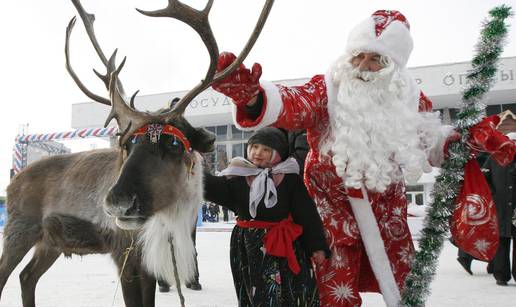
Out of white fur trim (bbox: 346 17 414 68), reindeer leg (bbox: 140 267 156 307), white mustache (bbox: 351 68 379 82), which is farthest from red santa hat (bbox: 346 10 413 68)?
reindeer leg (bbox: 140 267 156 307)

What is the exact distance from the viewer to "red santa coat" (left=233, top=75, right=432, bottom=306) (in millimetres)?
2172

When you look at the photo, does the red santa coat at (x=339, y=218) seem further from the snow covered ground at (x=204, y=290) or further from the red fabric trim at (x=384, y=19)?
the snow covered ground at (x=204, y=290)

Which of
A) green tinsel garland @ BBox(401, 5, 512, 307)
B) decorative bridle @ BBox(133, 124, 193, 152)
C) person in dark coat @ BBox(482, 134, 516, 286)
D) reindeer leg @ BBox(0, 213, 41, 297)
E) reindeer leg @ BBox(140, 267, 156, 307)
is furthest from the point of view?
person in dark coat @ BBox(482, 134, 516, 286)

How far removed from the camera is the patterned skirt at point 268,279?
85.1 inches

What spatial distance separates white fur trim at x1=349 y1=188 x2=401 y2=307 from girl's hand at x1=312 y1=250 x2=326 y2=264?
22cm

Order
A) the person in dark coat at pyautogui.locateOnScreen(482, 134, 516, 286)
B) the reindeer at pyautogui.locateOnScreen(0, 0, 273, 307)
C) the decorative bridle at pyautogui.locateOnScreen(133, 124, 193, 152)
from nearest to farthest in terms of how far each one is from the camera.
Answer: the reindeer at pyautogui.locateOnScreen(0, 0, 273, 307) < the decorative bridle at pyautogui.locateOnScreen(133, 124, 193, 152) < the person in dark coat at pyautogui.locateOnScreen(482, 134, 516, 286)

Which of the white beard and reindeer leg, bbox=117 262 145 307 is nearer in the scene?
the white beard

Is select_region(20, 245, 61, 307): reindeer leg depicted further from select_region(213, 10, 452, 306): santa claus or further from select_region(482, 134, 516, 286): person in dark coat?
select_region(482, 134, 516, 286): person in dark coat

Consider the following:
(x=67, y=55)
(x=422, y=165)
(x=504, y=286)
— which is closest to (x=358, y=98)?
(x=422, y=165)

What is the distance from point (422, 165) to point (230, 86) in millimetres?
972

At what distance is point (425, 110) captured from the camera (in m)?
2.37

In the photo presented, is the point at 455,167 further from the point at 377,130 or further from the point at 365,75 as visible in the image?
the point at 365,75

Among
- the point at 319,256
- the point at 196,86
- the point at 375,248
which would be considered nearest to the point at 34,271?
the point at 196,86

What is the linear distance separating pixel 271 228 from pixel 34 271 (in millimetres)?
2308
